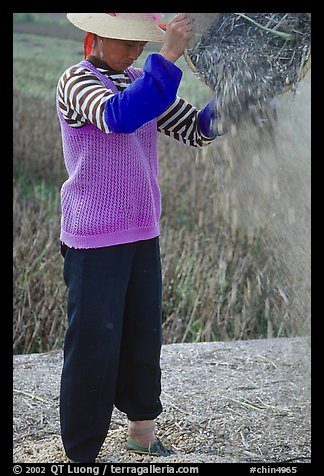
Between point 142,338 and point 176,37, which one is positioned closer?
point 176,37

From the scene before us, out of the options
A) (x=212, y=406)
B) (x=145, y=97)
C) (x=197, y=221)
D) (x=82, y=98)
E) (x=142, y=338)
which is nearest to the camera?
(x=145, y=97)

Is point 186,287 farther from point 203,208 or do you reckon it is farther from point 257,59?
point 257,59

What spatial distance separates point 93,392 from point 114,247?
382 millimetres

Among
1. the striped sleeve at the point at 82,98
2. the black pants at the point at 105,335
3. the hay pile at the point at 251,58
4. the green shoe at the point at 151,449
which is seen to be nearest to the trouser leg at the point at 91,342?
the black pants at the point at 105,335

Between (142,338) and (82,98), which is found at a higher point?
(82,98)

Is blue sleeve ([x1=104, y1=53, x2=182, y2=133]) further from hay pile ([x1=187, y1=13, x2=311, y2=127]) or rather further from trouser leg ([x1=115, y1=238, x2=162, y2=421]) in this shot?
trouser leg ([x1=115, y1=238, x2=162, y2=421])

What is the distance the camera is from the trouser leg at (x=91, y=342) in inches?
88.9

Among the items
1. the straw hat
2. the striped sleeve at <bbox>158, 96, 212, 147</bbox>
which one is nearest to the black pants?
the striped sleeve at <bbox>158, 96, 212, 147</bbox>

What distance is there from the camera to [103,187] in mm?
2252

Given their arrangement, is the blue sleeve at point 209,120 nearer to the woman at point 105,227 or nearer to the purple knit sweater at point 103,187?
the woman at point 105,227

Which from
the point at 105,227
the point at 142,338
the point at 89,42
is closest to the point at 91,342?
the point at 142,338

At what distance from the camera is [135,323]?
93.4 inches

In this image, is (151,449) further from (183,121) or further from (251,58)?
(251,58)

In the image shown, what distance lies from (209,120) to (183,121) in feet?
0.24
